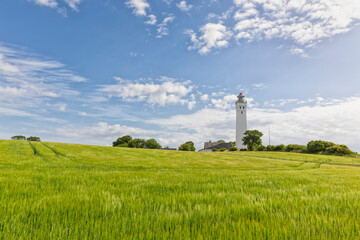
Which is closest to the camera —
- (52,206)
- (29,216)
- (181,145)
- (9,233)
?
(9,233)

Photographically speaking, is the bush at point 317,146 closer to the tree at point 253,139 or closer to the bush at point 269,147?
the bush at point 269,147

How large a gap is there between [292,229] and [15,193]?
523 centimetres

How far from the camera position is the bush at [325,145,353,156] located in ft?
175

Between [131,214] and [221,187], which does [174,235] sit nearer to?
[131,214]

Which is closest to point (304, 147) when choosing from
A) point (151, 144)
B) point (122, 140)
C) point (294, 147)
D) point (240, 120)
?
point (294, 147)

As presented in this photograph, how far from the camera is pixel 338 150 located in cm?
5469

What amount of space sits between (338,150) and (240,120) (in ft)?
165

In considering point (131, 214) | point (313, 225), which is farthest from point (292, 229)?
point (131, 214)

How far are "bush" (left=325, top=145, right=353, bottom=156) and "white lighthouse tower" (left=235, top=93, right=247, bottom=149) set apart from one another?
42795mm

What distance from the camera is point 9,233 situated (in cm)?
221

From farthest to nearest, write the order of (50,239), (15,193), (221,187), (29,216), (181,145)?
(181,145) → (221,187) → (15,193) → (29,216) → (50,239)

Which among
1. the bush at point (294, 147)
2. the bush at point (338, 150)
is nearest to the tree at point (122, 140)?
the bush at point (294, 147)

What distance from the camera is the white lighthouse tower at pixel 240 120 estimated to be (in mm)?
98656

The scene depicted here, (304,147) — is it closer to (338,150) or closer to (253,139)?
(338,150)
